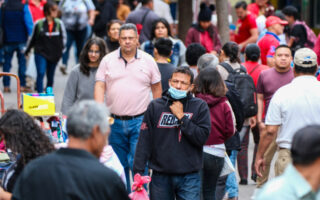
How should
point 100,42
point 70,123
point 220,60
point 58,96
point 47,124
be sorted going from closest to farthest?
point 70,123 < point 47,124 < point 100,42 < point 220,60 < point 58,96

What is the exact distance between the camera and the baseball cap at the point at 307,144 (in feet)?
11.4

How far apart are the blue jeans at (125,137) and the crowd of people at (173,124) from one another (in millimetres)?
11

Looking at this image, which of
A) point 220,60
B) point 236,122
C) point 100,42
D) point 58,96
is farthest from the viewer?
point 58,96

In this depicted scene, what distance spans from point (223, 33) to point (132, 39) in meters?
6.13

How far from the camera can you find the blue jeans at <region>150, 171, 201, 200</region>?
6.13 metres

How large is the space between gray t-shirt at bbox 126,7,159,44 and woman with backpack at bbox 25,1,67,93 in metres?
1.58

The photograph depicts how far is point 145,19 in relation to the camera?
39.3 feet

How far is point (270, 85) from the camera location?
27.9 ft

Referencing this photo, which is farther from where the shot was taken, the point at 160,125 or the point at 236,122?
the point at 236,122

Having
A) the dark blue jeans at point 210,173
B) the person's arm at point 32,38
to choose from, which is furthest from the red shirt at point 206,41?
the dark blue jeans at point 210,173

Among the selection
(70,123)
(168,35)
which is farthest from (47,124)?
(168,35)

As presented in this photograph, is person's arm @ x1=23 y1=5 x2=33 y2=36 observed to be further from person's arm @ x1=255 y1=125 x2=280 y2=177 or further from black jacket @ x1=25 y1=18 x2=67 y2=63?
person's arm @ x1=255 y1=125 x2=280 y2=177

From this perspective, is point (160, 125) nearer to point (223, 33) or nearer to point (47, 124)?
point (47, 124)

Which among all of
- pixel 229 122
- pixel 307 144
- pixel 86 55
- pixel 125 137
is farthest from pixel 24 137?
pixel 86 55
